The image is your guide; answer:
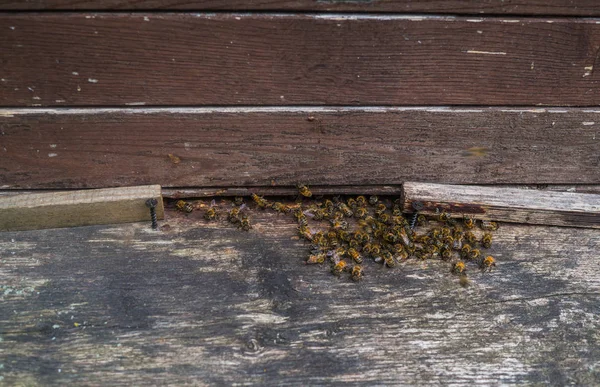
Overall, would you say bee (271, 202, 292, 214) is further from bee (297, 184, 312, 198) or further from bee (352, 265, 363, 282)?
bee (352, 265, 363, 282)

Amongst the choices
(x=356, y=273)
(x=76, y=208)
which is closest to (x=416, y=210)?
(x=356, y=273)

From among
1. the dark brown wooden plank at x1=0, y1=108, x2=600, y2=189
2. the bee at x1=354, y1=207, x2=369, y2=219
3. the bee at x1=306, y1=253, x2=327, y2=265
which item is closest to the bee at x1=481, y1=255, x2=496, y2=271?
the dark brown wooden plank at x1=0, y1=108, x2=600, y2=189

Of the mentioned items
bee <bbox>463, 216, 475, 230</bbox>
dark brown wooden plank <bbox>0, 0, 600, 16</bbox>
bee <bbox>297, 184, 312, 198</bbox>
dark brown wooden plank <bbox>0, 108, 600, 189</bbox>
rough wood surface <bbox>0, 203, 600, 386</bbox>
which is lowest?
rough wood surface <bbox>0, 203, 600, 386</bbox>

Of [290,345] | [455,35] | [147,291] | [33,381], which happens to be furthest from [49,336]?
[455,35]

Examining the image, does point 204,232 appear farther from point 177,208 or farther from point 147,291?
point 147,291

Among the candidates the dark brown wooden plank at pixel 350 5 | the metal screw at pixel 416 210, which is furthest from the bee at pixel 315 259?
the dark brown wooden plank at pixel 350 5

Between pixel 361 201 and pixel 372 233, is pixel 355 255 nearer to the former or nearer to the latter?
pixel 372 233
